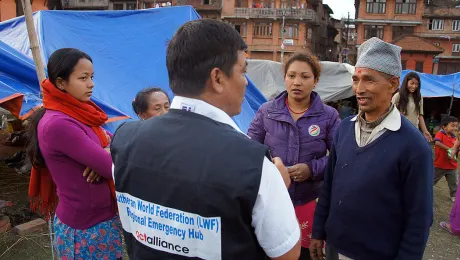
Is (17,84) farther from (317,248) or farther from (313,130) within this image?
(317,248)

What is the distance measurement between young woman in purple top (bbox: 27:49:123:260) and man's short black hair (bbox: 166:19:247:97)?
0.91 meters

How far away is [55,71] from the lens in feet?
5.88

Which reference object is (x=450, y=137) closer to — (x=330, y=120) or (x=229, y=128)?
(x=330, y=120)

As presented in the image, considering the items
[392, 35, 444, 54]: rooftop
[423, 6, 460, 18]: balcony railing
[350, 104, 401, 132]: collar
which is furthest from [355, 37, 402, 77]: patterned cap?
[423, 6, 460, 18]: balcony railing

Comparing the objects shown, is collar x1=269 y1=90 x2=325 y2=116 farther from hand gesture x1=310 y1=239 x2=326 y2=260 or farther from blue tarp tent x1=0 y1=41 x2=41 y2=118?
blue tarp tent x1=0 y1=41 x2=41 y2=118

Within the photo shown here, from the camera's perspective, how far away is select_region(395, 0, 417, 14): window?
32562 millimetres

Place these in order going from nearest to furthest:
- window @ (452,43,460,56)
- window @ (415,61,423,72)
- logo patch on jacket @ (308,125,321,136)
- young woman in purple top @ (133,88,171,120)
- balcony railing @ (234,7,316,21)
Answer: logo patch on jacket @ (308,125,321,136) → young woman in purple top @ (133,88,171,120) → window @ (415,61,423,72) → window @ (452,43,460,56) → balcony railing @ (234,7,316,21)

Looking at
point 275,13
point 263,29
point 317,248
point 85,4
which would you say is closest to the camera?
point 317,248

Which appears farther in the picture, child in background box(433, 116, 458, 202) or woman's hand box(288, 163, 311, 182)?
child in background box(433, 116, 458, 202)

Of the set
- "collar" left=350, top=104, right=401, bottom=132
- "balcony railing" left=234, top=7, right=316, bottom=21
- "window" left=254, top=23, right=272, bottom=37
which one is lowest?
"collar" left=350, top=104, right=401, bottom=132

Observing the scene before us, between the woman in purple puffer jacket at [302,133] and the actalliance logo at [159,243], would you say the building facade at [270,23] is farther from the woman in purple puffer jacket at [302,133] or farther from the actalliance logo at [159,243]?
the actalliance logo at [159,243]

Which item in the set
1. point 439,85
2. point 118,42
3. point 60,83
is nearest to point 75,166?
point 60,83

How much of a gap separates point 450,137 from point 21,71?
569 cm

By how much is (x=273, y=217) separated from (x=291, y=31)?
3597 centimetres
